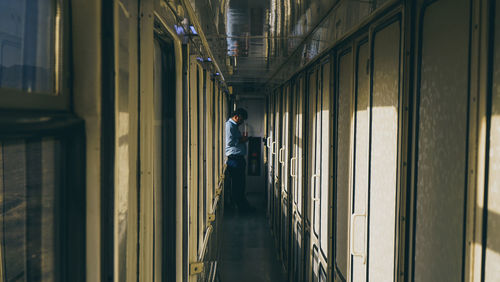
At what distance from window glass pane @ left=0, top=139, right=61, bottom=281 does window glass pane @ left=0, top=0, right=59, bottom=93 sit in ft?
0.42

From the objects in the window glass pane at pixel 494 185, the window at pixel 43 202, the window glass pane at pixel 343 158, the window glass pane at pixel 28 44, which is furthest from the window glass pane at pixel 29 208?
the window glass pane at pixel 343 158

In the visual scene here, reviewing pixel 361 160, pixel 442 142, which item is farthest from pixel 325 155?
pixel 442 142

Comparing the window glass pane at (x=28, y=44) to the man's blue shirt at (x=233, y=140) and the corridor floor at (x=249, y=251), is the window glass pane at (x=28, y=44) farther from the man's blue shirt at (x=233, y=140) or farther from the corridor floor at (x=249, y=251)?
the man's blue shirt at (x=233, y=140)

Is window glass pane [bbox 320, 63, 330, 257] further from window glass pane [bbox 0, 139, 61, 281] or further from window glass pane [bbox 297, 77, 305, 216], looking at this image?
window glass pane [bbox 0, 139, 61, 281]

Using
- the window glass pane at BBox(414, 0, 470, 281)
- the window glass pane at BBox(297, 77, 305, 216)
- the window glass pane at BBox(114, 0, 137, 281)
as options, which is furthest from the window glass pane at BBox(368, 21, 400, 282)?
the window glass pane at BBox(297, 77, 305, 216)

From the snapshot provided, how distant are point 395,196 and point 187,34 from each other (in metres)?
1.45

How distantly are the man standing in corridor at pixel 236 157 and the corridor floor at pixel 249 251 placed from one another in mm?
391

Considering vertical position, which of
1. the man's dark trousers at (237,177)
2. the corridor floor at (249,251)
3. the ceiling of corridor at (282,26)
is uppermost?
the ceiling of corridor at (282,26)

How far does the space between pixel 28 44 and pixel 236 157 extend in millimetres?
7377

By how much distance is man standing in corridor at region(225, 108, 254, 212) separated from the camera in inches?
304

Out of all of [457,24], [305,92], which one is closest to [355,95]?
[457,24]

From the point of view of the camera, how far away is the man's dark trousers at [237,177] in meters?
8.17

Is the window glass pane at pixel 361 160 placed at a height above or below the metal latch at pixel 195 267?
above

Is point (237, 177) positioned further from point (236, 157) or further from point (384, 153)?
point (384, 153)
